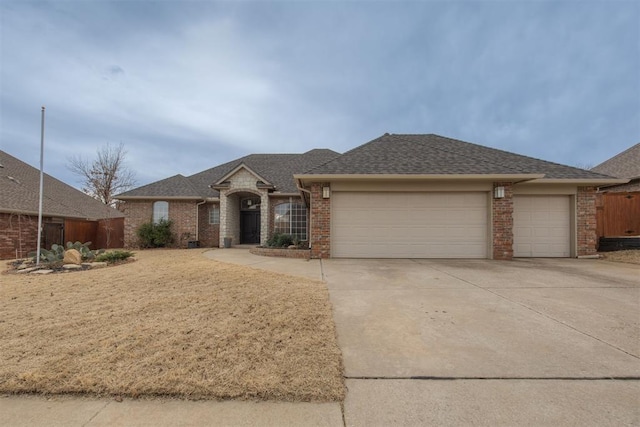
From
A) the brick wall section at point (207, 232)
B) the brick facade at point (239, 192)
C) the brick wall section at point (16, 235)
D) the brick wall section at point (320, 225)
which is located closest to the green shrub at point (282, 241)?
the brick wall section at point (320, 225)

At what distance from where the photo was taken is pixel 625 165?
15.6 m

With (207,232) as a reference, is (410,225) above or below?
above

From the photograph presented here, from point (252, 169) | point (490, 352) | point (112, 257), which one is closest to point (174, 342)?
point (490, 352)

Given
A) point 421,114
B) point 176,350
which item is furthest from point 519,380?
point 421,114

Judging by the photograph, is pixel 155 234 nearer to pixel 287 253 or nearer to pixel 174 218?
pixel 174 218

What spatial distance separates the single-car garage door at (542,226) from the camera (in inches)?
384

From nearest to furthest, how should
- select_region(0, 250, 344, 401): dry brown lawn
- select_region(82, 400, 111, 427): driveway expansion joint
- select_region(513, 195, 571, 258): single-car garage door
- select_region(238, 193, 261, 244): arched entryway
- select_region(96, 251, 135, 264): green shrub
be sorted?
select_region(82, 400, 111, 427): driveway expansion joint → select_region(0, 250, 344, 401): dry brown lawn → select_region(96, 251, 135, 264): green shrub → select_region(513, 195, 571, 258): single-car garage door → select_region(238, 193, 261, 244): arched entryway

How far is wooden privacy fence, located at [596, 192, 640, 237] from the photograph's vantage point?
10791mm

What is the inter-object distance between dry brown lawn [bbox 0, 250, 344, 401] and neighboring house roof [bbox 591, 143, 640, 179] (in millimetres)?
19434

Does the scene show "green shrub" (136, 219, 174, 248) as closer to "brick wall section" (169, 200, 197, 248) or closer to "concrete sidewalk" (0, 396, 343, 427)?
"brick wall section" (169, 200, 197, 248)

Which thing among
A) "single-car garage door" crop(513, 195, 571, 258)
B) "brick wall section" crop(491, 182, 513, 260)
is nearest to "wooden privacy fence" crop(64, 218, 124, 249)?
"brick wall section" crop(491, 182, 513, 260)

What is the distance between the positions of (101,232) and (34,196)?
11.0ft

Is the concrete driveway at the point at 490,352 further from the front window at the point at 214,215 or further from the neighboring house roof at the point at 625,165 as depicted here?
the neighboring house roof at the point at 625,165

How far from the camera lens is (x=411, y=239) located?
365 inches
